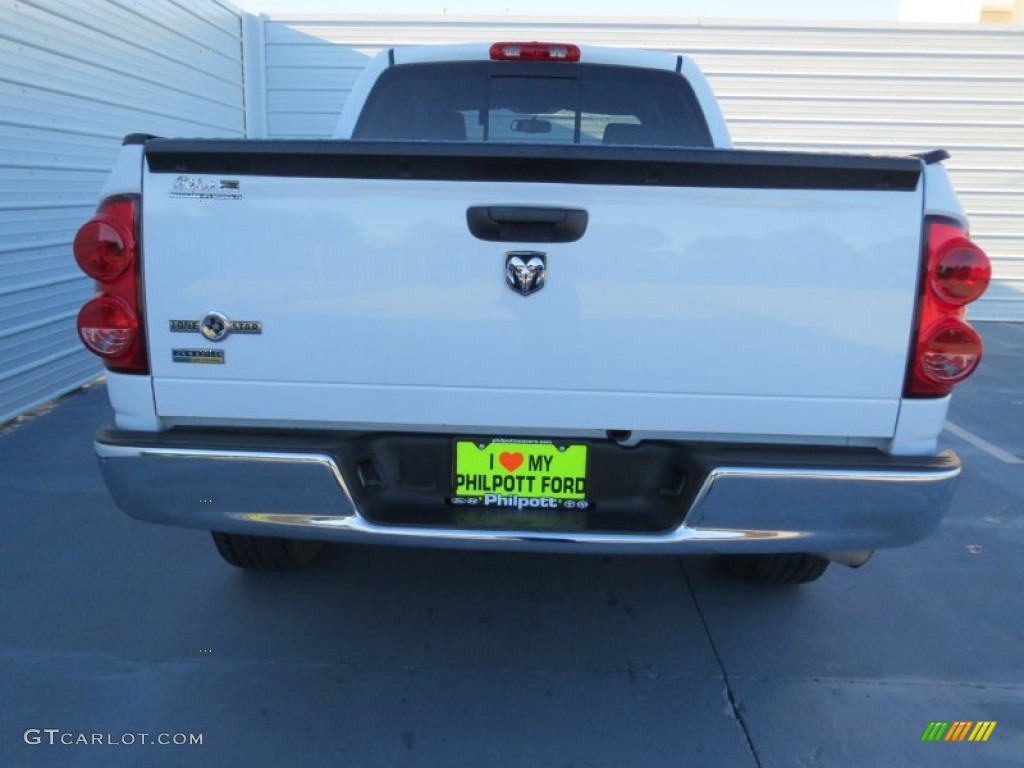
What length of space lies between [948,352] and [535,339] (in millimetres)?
1068

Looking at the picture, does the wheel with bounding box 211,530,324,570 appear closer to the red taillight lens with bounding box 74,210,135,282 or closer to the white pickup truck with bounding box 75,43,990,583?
the white pickup truck with bounding box 75,43,990,583

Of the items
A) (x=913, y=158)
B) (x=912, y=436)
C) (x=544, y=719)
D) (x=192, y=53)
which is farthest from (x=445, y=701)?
(x=192, y=53)

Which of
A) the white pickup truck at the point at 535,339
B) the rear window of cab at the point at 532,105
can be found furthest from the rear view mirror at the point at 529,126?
the white pickup truck at the point at 535,339

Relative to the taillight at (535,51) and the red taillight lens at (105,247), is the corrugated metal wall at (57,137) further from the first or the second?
the red taillight lens at (105,247)

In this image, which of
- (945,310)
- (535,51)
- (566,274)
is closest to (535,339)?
(566,274)

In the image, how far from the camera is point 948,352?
2.13m

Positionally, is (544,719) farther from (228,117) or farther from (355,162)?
(228,117)

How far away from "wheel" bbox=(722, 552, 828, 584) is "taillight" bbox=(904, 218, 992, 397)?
988mm

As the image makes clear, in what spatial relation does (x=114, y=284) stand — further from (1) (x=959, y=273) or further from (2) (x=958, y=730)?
(2) (x=958, y=730)

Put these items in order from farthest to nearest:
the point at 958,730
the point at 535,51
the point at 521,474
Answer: the point at 535,51 → the point at 958,730 → the point at 521,474

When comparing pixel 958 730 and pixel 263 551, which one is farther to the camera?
pixel 263 551

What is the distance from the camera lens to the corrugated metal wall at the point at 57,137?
5.04 meters

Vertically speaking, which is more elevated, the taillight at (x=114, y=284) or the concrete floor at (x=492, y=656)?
the taillight at (x=114, y=284)

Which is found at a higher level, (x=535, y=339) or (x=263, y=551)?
(x=535, y=339)
